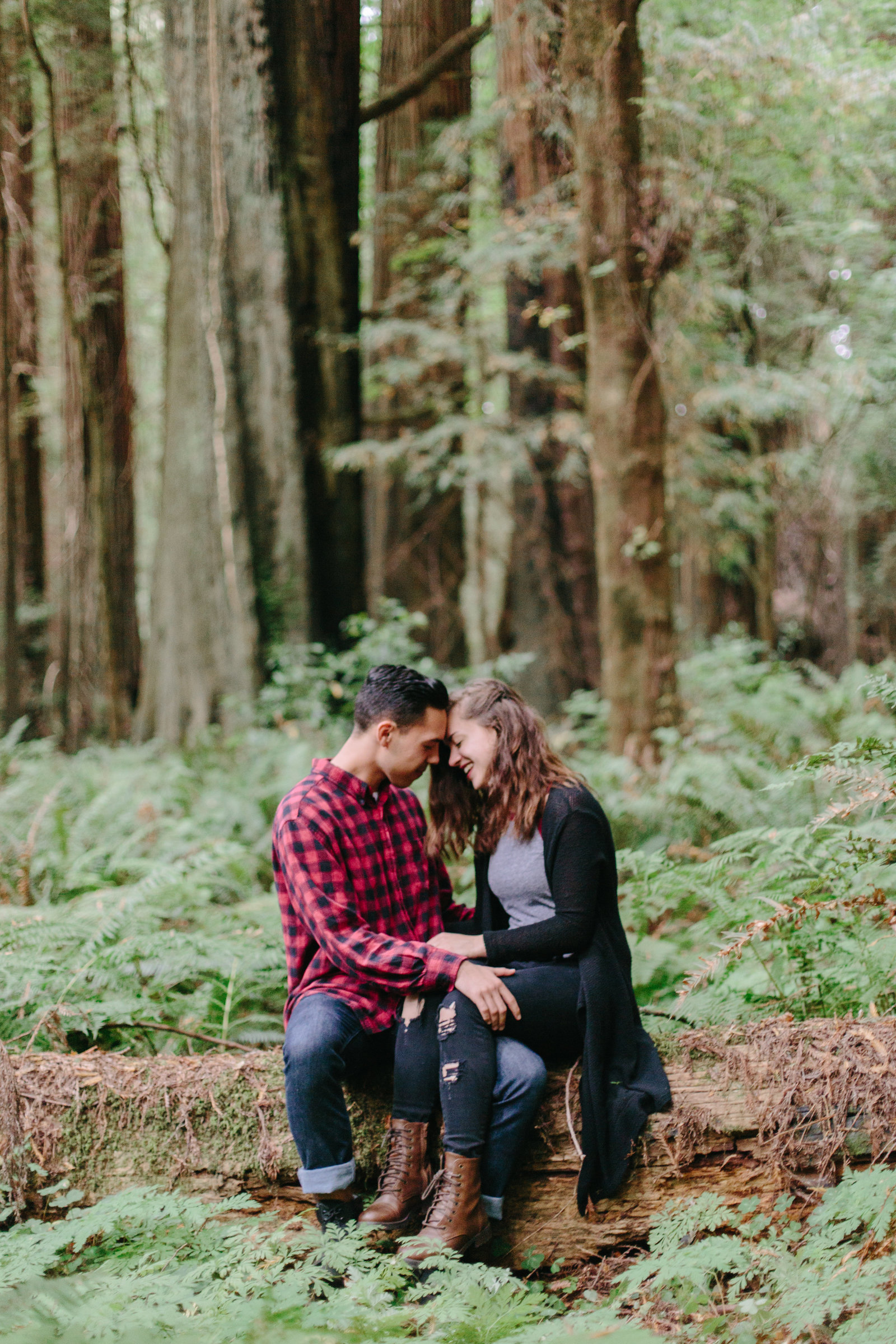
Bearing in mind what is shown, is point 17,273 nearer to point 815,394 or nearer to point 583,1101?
point 815,394

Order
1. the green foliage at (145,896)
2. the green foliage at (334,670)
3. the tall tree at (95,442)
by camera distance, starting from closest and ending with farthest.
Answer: the green foliage at (145,896), the green foliage at (334,670), the tall tree at (95,442)

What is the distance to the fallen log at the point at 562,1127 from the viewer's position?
3.06 metres

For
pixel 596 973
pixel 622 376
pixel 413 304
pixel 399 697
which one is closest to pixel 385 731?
pixel 399 697

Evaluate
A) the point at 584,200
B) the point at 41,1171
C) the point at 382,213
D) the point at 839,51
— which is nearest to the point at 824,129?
the point at 839,51

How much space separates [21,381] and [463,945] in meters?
12.2

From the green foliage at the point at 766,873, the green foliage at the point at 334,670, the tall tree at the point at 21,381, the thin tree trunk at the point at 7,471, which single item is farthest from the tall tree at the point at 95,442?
the green foliage at the point at 766,873

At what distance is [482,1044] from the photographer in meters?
3.07

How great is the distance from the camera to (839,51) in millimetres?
7023

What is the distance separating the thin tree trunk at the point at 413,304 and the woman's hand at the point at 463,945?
778 cm

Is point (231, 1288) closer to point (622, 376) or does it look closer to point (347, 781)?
point (347, 781)

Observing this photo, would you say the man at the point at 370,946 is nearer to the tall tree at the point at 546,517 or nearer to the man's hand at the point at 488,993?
the man's hand at the point at 488,993

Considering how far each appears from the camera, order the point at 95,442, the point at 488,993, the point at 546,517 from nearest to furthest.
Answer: the point at 488,993
the point at 546,517
the point at 95,442

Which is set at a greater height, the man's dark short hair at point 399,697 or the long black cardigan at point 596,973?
the man's dark short hair at point 399,697

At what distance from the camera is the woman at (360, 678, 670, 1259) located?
3006mm
